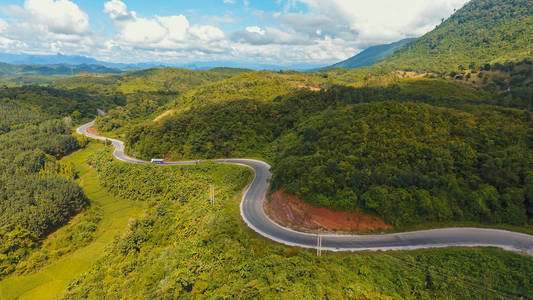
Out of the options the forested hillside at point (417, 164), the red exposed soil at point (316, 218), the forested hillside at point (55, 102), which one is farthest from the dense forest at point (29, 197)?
the forested hillside at point (55, 102)

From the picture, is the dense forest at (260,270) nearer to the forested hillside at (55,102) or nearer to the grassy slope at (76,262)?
the grassy slope at (76,262)

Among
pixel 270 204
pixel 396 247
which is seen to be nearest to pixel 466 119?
pixel 396 247

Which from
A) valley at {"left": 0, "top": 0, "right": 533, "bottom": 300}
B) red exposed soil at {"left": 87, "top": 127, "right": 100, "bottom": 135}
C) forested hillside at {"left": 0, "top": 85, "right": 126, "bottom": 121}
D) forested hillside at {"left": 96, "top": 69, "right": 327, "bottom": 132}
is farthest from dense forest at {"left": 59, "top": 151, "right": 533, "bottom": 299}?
forested hillside at {"left": 0, "top": 85, "right": 126, "bottom": 121}

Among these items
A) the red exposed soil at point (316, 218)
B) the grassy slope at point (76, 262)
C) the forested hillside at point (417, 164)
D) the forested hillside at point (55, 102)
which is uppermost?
the forested hillside at point (417, 164)

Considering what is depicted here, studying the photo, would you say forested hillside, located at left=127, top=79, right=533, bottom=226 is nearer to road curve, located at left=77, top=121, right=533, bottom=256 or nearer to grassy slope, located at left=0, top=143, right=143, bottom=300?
road curve, located at left=77, top=121, right=533, bottom=256

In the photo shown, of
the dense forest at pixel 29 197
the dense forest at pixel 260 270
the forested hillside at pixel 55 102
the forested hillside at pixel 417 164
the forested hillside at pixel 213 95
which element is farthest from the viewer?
the forested hillside at pixel 55 102

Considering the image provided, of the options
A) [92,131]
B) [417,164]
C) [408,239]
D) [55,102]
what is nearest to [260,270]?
[408,239]

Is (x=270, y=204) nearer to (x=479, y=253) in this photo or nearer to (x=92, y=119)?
(x=479, y=253)
